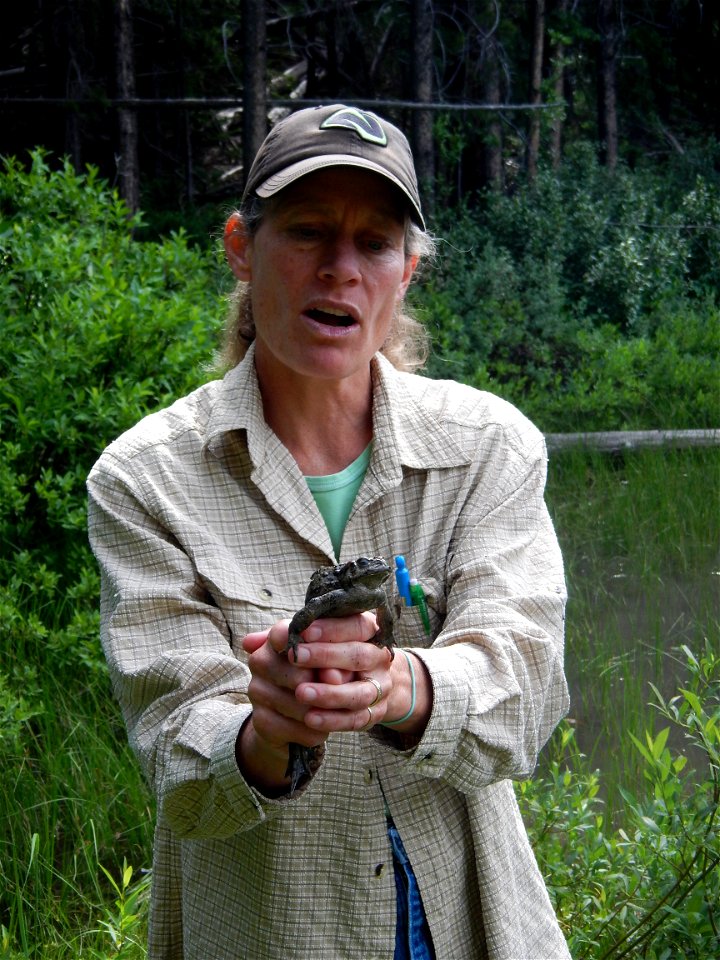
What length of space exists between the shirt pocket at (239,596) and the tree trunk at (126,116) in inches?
373

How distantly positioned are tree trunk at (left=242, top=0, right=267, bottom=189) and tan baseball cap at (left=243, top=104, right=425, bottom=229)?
338 inches

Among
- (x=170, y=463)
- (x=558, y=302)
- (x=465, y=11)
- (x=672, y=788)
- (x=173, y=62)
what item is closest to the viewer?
(x=170, y=463)

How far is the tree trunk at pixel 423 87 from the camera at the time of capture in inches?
457

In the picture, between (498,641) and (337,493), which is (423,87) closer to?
(337,493)

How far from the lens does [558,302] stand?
1138cm

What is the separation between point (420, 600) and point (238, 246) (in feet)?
3.02

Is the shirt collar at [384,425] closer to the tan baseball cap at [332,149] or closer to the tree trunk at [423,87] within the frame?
the tan baseball cap at [332,149]

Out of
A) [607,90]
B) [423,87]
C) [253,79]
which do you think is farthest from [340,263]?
[607,90]

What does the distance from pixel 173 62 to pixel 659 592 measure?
1116 cm

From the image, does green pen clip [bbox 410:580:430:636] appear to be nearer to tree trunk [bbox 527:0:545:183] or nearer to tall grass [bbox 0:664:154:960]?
tall grass [bbox 0:664:154:960]

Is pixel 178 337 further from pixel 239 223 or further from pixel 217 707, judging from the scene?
pixel 217 707

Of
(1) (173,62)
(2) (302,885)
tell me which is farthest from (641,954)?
(1) (173,62)

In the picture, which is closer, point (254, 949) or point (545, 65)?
point (254, 949)

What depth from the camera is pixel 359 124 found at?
7.53 ft
